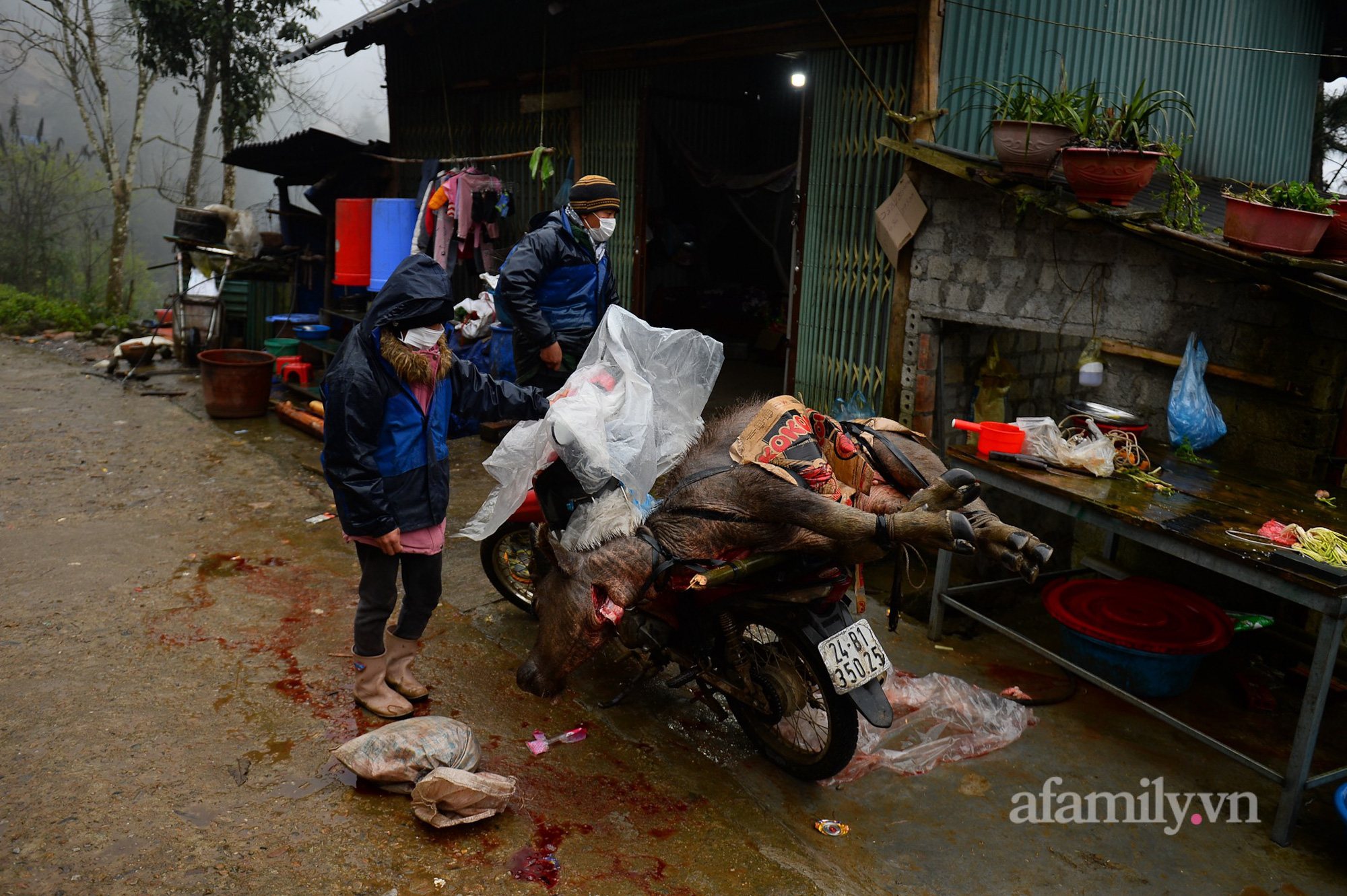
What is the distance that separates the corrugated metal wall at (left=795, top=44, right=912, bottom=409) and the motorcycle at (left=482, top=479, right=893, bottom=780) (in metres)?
2.94

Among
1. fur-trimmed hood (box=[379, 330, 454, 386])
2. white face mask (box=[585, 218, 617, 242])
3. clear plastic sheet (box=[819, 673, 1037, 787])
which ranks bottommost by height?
clear plastic sheet (box=[819, 673, 1037, 787])

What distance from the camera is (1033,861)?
3.55m

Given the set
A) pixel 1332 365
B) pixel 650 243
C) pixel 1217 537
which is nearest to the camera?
pixel 1217 537

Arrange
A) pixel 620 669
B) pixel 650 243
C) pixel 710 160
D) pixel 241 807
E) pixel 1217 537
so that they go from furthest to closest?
pixel 650 243
pixel 710 160
pixel 620 669
pixel 1217 537
pixel 241 807

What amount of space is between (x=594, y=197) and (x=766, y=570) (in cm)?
311

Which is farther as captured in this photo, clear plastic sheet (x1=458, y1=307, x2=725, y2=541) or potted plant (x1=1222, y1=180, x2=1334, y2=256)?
potted plant (x1=1222, y1=180, x2=1334, y2=256)

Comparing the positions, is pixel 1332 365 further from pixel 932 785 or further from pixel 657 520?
pixel 657 520

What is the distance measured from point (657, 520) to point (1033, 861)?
2032mm

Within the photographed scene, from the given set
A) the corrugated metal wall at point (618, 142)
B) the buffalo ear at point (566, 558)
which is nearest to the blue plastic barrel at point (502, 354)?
the corrugated metal wall at point (618, 142)

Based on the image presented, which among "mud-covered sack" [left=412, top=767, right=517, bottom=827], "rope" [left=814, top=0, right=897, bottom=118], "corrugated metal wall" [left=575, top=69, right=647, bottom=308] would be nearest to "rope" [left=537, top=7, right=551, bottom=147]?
"corrugated metal wall" [left=575, top=69, right=647, bottom=308]

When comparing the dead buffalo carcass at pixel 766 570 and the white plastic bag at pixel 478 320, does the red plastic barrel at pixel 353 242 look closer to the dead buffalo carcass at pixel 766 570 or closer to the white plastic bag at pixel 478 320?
the white plastic bag at pixel 478 320

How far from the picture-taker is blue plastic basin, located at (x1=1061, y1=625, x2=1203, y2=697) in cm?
470

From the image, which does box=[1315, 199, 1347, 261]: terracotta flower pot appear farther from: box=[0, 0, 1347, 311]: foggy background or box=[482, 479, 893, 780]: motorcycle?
box=[0, 0, 1347, 311]: foggy background

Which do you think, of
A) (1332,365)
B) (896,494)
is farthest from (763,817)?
(1332,365)
